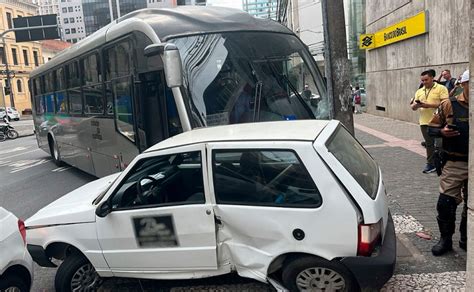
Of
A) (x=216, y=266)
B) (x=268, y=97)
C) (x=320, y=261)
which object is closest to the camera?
(x=320, y=261)

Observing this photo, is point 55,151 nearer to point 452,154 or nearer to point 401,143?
point 401,143

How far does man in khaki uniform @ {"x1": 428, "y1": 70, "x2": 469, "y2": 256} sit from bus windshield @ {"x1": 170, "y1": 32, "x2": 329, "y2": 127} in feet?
6.85

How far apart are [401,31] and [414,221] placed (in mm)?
11816

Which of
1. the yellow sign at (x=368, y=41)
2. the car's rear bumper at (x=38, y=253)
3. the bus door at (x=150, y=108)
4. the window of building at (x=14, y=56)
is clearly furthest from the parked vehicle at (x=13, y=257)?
the window of building at (x=14, y=56)

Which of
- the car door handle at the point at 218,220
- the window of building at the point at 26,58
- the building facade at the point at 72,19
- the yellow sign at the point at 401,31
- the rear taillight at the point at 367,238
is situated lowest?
the rear taillight at the point at 367,238

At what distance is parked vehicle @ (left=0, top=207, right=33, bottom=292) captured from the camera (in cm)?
337

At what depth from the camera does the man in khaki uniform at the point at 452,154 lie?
12.7 feet

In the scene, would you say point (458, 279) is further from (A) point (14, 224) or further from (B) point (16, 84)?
(B) point (16, 84)

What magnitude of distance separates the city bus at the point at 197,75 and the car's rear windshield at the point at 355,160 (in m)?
1.90

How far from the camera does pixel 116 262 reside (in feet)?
12.2

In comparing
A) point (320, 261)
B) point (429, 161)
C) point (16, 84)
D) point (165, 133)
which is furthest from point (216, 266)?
point (16, 84)

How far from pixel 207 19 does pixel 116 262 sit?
12.2 feet

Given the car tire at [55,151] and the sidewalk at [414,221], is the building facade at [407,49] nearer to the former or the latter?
the sidewalk at [414,221]

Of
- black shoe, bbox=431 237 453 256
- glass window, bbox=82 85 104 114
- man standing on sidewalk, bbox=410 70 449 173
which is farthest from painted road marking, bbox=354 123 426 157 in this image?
glass window, bbox=82 85 104 114
